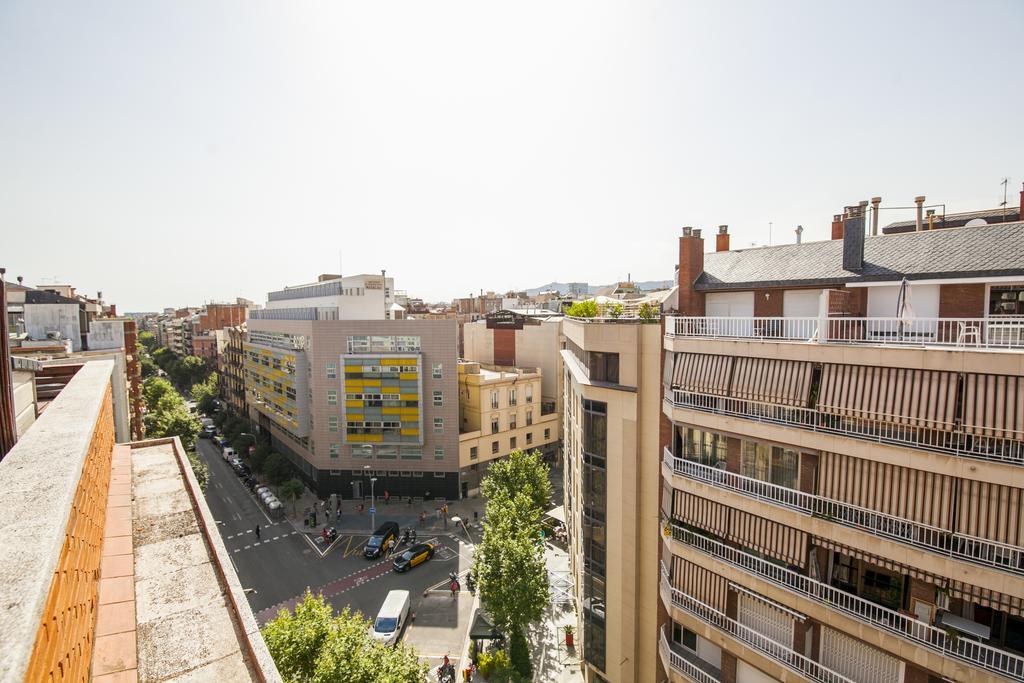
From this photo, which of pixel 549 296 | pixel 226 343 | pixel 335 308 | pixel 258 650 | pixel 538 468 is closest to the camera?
pixel 258 650

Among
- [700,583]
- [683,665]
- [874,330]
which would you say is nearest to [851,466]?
[874,330]

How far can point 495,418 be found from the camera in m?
52.8

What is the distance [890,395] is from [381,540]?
3684 centimetres

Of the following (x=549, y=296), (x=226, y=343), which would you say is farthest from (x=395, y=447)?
(x=549, y=296)

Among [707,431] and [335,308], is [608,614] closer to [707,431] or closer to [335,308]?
[707,431]

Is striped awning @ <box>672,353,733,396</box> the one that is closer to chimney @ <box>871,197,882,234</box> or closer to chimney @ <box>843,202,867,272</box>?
chimney @ <box>843,202,867,272</box>

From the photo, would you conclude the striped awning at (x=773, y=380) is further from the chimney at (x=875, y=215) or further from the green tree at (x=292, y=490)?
the green tree at (x=292, y=490)

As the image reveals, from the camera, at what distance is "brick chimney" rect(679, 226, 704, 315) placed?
842 inches

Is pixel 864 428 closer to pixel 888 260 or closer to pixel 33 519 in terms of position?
pixel 888 260

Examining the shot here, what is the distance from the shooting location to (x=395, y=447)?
50.8 meters

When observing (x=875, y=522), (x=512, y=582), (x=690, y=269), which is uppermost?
(x=690, y=269)

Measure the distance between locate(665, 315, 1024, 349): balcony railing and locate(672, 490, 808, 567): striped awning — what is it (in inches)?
234

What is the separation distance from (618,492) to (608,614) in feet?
19.5

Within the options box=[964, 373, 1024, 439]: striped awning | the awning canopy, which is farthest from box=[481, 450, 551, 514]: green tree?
box=[964, 373, 1024, 439]: striped awning
